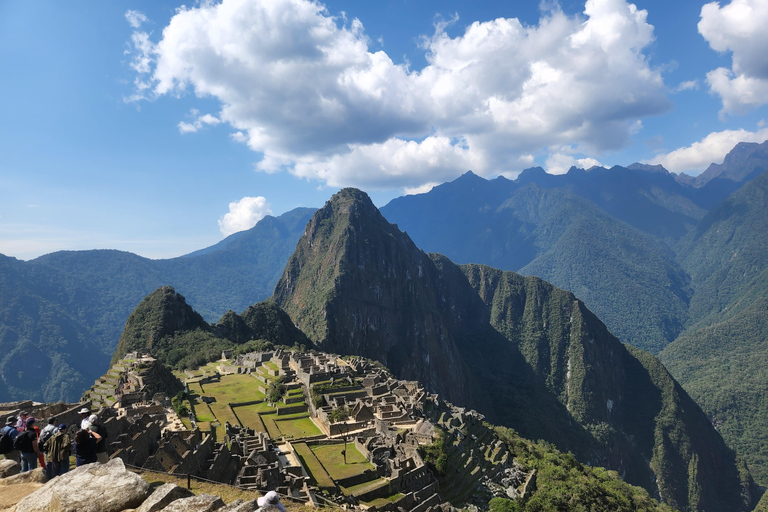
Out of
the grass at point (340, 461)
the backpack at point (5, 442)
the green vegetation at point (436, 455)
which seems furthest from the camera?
the green vegetation at point (436, 455)

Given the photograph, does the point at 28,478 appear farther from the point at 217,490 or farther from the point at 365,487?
the point at 365,487

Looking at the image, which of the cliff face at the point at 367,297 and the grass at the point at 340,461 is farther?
the cliff face at the point at 367,297

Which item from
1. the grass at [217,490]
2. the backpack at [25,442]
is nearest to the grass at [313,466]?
the grass at [217,490]

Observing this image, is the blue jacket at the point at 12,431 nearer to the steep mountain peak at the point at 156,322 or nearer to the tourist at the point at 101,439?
the tourist at the point at 101,439

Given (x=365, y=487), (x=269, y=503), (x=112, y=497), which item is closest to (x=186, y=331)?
(x=365, y=487)

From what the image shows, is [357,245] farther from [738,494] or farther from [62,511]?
[62,511]

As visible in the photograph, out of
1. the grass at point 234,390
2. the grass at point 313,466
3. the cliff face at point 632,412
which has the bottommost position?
the cliff face at point 632,412

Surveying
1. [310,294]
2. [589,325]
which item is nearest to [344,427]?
[310,294]

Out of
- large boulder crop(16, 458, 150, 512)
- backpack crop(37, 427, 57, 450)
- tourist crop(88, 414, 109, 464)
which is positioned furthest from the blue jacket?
large boulder crop(16, 458, 150, 512)
